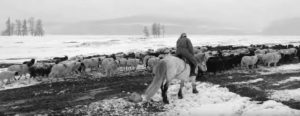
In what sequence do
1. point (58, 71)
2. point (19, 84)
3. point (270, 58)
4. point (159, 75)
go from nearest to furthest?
point (159, 75) → point (19, 84) → point (58, 71) → point (270, 58)

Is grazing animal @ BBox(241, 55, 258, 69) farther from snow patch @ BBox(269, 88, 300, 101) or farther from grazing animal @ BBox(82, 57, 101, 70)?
grazing animal @ BBox(82, 57, 101, 70)

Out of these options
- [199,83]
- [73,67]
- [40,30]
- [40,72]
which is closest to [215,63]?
[199,83]

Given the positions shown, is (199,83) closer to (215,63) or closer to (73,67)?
(215,63)

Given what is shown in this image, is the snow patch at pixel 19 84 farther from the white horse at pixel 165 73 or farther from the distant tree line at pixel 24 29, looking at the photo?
the distant tree line at pixel 24 29

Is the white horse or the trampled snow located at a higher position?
the white horse

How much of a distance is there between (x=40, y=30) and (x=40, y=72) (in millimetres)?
91784

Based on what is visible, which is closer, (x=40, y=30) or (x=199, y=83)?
(x=199, y=83)

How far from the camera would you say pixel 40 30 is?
4087 inches

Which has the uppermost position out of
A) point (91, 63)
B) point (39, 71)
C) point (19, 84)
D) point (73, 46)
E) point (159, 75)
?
point (159, 75)

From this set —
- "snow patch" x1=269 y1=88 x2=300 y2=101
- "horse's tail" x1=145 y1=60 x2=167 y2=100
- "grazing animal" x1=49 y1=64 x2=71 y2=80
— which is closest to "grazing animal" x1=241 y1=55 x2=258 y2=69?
"snow patch" x1=269 y1=88 x2=300 y2=101

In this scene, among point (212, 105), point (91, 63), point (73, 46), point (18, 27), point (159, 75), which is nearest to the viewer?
point (212, 105)

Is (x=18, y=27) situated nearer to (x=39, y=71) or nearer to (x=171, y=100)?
(x=39, y=71)

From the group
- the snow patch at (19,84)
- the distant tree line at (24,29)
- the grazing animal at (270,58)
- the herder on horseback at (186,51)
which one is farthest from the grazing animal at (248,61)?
the distant tree line at (24,29)

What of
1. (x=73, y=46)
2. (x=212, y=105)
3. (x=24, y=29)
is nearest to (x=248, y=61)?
(x=212, y=105)
